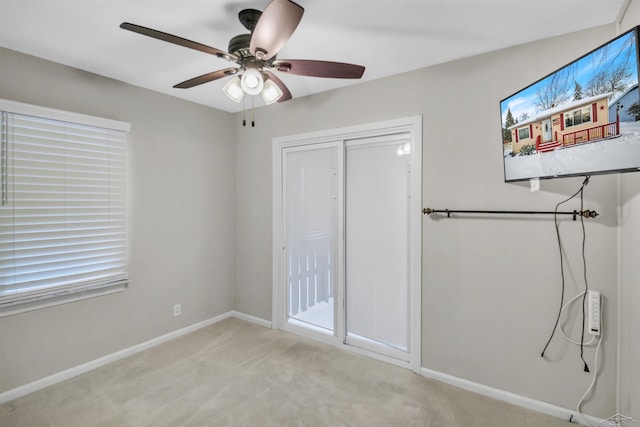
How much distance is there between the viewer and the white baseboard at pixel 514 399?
6.49ft

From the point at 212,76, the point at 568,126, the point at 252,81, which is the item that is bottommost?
the point at 568,126

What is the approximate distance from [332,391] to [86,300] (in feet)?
7.06


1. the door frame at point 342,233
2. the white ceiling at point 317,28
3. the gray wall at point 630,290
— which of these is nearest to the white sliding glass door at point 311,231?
the door frame at point 342,233

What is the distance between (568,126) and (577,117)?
7cm

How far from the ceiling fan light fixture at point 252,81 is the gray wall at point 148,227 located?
1.72 metres

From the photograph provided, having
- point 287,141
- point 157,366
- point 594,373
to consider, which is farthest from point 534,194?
point 157,366

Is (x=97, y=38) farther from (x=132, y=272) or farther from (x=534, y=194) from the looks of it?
(x=534, y=194)

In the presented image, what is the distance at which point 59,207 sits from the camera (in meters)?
2.44

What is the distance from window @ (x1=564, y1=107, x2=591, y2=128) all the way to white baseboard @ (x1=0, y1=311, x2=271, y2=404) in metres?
3.16

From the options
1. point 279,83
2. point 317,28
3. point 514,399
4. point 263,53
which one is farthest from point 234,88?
point 514,399

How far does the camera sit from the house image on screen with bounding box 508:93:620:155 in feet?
4.45

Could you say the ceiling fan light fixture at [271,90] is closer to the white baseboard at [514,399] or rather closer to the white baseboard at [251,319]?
the white baseboard at [514,399]

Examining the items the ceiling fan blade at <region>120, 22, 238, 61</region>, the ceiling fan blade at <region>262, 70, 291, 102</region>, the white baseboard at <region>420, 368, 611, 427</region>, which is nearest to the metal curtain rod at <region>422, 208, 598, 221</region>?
the white baseboard at <region>420, 368, 611, 427</region>

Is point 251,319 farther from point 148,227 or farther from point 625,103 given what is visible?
point 625,103
